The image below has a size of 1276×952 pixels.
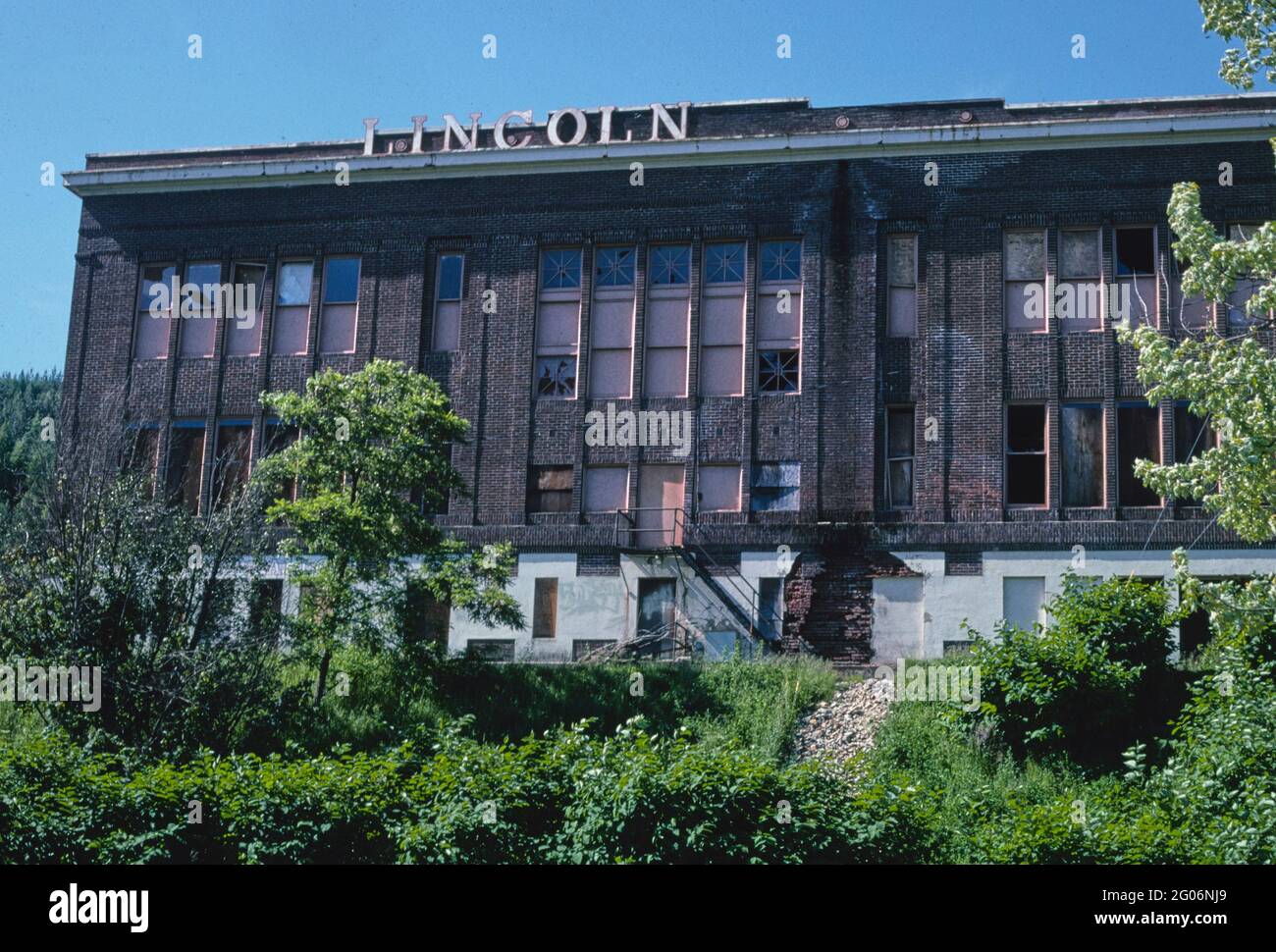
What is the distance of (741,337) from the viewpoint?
34.7m

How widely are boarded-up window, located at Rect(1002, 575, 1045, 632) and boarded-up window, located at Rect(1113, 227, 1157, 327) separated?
20.1 ft

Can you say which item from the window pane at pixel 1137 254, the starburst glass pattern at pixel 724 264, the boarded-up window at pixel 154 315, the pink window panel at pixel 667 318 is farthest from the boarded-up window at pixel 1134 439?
the boarded-up window at pixel 154 315

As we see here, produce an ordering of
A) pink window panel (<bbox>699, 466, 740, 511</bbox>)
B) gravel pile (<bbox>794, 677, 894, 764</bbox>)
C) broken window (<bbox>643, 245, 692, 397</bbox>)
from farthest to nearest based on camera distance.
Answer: broken window (<bbox>643, 245, 692, 397</bbox>) < pink window panel (<bbox>699, 466, 740, 511</bbox>) < gravel pile (<bbox>794, 677, 894, 764</bbox>)

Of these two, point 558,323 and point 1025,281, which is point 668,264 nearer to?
point 558,323

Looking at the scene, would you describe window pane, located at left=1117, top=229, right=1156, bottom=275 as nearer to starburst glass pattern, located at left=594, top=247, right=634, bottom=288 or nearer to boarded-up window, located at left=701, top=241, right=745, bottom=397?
boarded-up window, located at left=701, top=241, right=745, bottom=397

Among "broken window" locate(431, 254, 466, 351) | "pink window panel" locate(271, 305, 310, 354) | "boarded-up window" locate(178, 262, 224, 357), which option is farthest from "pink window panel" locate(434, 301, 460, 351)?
"boarded-up window" locate(178, 262, 224, 357)

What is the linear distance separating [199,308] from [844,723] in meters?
19.6

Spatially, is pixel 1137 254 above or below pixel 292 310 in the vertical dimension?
above

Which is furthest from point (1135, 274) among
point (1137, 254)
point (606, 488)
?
point (606, 488)

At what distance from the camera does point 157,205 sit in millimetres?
37469

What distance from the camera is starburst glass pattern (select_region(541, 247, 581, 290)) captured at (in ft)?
117

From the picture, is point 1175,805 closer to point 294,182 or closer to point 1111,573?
point 1111,573

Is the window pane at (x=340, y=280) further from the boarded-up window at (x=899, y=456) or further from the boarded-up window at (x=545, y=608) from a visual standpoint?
the boarded-up window at (x=899, y=456)
